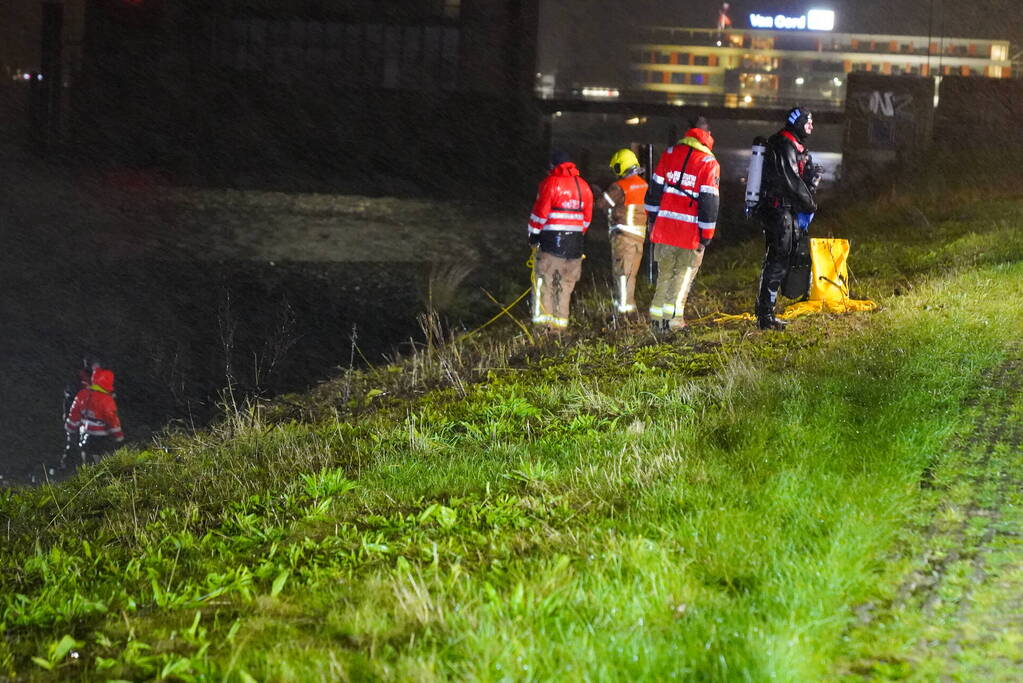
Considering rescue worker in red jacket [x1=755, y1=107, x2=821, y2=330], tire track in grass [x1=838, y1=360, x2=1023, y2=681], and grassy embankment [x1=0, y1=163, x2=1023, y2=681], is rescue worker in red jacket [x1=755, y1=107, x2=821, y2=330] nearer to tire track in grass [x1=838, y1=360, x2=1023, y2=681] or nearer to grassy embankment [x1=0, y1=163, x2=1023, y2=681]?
grassy embankment [x1=0, y1=163, x2=1023, y2=681]

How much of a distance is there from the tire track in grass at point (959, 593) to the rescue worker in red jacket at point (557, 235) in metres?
6.27

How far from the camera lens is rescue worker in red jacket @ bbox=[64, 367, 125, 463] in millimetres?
12430

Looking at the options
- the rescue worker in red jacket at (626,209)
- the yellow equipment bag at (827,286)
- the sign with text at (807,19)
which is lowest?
the yellow equipment bag at (827,286)

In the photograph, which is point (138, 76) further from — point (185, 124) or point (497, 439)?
point (497, 439)

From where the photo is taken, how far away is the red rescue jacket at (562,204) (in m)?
11.0

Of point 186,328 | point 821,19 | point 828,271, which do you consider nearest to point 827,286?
point 828,271

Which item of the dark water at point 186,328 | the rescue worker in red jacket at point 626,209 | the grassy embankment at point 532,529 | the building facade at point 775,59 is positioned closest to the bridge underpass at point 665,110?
the dark water at point 186,328

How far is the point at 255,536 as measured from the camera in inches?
193

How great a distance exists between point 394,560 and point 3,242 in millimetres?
24088

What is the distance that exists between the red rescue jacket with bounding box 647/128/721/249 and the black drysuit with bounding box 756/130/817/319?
1.45 feet

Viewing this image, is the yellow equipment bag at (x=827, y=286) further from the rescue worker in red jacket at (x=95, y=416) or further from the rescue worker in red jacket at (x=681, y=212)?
the rescue worker in red jacket at (x=95, y=416)

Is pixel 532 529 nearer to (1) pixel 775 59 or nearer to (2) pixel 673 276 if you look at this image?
(2) pixel 673 276

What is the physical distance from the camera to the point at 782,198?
9430mm

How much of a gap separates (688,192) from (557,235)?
69.7 inches
